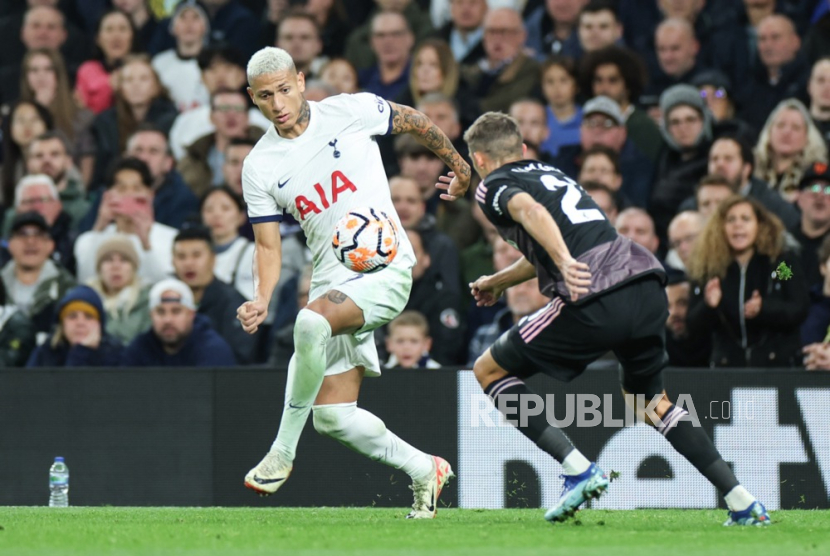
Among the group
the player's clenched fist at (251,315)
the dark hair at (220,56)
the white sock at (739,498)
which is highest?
the dark hair at (220,56)

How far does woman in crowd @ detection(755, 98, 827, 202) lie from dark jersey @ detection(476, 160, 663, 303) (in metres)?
5.16

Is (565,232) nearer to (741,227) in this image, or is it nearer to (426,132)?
(426,132)

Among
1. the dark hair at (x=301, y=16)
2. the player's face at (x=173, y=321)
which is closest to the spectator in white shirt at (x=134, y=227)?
the player's face at (x=173, y=321)

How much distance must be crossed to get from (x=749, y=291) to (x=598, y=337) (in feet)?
11.7

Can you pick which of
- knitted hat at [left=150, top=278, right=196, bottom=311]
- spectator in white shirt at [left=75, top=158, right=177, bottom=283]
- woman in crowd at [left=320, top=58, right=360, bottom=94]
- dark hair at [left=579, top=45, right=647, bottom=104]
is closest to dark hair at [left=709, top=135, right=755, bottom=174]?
dark hair at [left=579, top=45, right=647, bottom=104]

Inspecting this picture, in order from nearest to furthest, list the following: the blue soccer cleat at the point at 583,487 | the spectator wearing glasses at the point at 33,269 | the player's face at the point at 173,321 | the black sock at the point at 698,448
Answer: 1. the blue soccer cleat at the point at 583,487
2. the black sock at the point at 698,448
3. the player's face at the point at 173,321
4. the spectator wearing glasses at the point at 33,269

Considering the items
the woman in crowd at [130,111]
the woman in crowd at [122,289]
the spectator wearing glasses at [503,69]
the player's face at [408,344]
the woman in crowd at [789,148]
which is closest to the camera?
the player's face at [408,344]

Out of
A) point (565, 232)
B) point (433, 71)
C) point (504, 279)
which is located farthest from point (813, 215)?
point (565, 232)

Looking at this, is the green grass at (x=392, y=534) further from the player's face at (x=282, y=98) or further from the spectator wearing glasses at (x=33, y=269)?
the spectator wearing glasses at (x=33, y=269)

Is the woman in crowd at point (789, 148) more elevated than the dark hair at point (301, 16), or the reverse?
the dark hair at point (301, 16)

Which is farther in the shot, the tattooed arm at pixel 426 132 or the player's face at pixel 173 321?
the player's face at pixel 173 321

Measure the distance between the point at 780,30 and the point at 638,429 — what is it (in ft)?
15.7

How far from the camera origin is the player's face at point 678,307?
10.4 m

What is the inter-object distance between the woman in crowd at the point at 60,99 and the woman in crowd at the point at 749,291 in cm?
708
